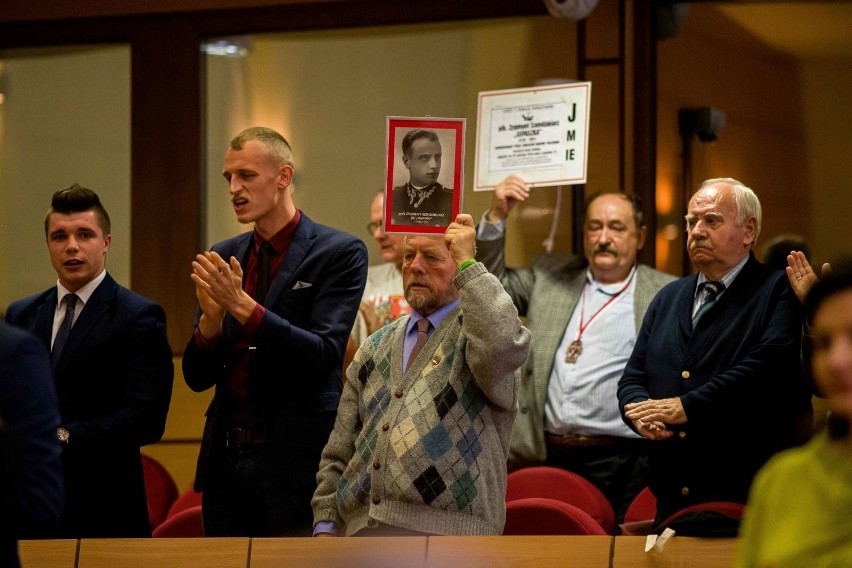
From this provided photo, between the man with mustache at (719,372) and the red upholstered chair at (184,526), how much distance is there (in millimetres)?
1282

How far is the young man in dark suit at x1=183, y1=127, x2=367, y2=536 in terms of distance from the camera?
137 inches

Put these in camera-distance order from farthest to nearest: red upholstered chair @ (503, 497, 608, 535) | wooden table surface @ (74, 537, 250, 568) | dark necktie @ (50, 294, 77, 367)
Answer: dark necktie @ (50, 294, 77, 367), red upholstered chair @ (503, 497, 608, 535), wooden table surface @ (74, 537, 250, 568)

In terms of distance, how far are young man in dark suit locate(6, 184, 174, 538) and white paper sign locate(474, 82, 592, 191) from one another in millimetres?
1420

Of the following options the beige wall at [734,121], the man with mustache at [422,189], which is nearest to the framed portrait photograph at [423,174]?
the man with mustache at [422,189]

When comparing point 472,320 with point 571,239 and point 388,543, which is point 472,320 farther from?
point 571,239

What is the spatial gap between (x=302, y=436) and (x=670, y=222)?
225 centimetres

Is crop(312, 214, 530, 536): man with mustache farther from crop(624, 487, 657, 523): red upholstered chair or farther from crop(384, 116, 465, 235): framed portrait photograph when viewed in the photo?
crop(624, 487, 657, 523): red upholstered chair

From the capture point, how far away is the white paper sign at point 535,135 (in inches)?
177

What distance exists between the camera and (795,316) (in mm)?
3396

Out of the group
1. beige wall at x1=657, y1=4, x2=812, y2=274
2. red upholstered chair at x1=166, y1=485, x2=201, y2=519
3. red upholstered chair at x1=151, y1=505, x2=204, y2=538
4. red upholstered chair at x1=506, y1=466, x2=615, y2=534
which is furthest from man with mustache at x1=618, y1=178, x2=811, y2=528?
beige wall at x1=657, y1=4, x2=812, y2=274

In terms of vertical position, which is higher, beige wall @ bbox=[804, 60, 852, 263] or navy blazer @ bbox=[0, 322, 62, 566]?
beige wall @ bbox=[804, 60, 852, 263]

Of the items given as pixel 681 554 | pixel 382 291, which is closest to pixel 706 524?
pixel 681 554

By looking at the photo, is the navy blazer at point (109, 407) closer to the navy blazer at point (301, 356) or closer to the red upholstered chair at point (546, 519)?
the navy blazer at point (301, 356)

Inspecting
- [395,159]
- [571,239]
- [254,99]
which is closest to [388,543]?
[395,159]
